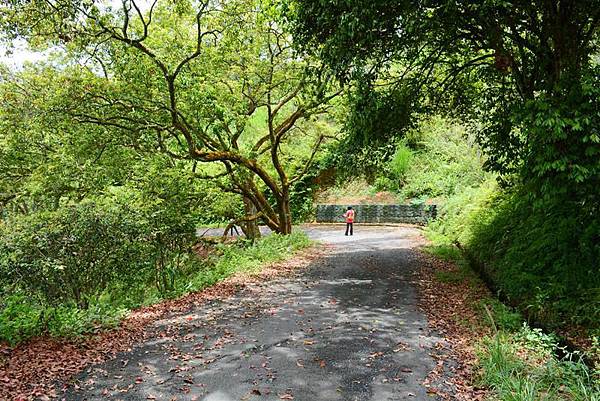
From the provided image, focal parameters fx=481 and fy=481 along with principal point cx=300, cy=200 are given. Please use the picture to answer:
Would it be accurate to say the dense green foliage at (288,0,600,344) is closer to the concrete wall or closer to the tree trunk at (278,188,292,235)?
the tree trunk at (278,188,292,235)

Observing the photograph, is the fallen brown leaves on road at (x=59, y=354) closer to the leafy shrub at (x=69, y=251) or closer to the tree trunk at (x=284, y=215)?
the leafy shrub at (x=69, y=251)

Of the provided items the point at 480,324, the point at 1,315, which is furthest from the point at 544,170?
the point at 1,315

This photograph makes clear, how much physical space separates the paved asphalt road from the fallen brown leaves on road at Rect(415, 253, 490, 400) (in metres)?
0.19

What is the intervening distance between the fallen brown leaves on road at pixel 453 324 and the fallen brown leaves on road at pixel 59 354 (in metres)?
4.02

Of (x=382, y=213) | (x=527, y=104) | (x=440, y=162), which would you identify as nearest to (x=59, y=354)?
(x=527, y=104)

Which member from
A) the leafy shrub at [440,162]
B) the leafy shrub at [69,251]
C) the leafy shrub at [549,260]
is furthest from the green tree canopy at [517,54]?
the leafy shrub at [440,162]

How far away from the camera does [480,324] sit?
752cm

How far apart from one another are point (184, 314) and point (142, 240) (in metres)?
2.18

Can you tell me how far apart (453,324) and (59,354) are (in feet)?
18.5

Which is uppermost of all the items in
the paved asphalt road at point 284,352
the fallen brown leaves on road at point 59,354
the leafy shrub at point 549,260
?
the leafy shrub at point 549,260

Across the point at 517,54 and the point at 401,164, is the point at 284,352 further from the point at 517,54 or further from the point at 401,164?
the point at 401,164

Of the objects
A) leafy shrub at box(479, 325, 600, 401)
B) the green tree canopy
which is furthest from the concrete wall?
leafy shrub at box(479, 325, 600, 401)

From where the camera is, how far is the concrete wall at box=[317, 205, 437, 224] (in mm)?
28655

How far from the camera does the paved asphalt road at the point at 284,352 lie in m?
5.00
